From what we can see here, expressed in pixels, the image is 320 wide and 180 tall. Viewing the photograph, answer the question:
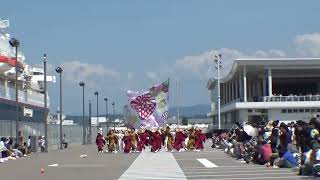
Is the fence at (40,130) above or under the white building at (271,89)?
under

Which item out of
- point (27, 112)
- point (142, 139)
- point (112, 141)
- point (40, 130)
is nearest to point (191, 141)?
point (142, 139)

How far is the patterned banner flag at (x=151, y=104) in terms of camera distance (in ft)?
115

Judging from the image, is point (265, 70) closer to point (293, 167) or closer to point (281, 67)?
point (281, 67)

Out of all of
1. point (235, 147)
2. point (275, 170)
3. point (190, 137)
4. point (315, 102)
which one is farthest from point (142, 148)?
point (315, 102)

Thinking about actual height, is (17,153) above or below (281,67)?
below

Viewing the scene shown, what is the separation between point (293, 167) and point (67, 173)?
7.39 m

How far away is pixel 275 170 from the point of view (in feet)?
69.4

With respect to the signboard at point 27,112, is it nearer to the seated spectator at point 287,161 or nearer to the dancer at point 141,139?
the dancer at point 141,139

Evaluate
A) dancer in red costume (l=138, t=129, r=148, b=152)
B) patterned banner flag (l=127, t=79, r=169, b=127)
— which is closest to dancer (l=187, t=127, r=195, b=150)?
dancer in red costume (l=138, t=129, r=148, b=152)

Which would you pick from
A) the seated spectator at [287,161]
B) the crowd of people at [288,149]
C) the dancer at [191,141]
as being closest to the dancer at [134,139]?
the dancer at [191,141]

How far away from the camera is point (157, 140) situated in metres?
40.3

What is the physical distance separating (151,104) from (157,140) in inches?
210

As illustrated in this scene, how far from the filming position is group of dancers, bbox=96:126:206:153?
4049 cm

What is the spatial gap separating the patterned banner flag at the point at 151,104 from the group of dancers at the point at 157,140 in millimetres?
4534
